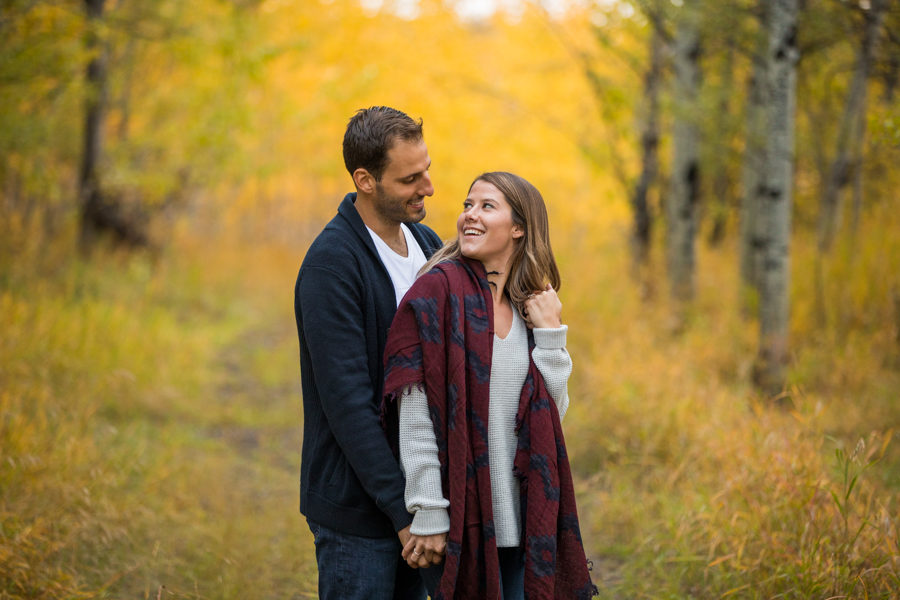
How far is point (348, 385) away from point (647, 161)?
23.6 ft

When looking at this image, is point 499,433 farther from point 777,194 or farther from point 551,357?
point 777,194

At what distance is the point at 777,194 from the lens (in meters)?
5.50

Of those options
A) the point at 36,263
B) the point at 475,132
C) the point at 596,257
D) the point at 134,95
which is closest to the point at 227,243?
the point at 134,95

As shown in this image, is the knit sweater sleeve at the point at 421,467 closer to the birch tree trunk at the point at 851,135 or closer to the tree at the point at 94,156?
the birch tree trunk at the point at 851,135

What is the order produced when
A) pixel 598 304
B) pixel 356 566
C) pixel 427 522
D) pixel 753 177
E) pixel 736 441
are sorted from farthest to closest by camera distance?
pixel 753 177
pixel 598 304
pixel 736 441
pixel 356 566
pixel 427 522

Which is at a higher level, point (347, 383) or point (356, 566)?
point (347, 383)

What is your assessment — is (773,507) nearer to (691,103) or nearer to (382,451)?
(382,451)

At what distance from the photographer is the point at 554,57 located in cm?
1650

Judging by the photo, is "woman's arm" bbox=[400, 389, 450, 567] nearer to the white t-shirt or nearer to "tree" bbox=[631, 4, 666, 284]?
the white t-shirt

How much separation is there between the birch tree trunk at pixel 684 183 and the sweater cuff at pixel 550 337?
6.11m

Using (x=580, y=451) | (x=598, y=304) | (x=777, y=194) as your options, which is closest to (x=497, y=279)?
(x=580, y=451)

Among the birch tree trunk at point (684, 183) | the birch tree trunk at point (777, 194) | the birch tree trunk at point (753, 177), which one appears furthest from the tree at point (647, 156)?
the birch tree trunk at point (777, 194)

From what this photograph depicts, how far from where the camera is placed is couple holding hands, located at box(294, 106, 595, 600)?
1990mm

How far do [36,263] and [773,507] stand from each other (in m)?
8.01
